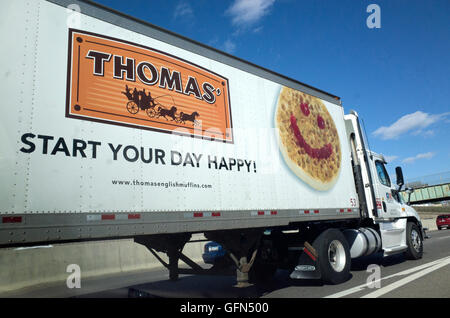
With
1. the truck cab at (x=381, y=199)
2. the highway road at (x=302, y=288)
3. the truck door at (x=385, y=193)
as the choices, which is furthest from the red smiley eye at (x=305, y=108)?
the highway road at (x=302, y=288)

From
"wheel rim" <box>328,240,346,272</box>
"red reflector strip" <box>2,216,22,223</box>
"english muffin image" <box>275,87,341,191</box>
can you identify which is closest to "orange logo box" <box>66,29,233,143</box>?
"red reflector strip" <box>2,216,22,223</box>

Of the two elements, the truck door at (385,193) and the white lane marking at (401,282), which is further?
the truck door at (385,193)

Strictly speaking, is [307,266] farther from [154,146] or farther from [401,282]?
[154,146]

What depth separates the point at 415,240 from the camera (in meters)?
9.88

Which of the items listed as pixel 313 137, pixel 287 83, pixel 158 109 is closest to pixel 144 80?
pixel 158 109

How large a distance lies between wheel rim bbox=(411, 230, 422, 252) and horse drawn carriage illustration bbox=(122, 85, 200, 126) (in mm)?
8456

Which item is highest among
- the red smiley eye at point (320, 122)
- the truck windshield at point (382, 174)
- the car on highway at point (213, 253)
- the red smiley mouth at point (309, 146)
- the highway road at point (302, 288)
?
the red smiley eye at point (320, 122)

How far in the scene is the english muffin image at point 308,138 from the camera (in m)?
6.49

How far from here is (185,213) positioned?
4.44 m

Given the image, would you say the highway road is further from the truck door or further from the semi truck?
the truck door

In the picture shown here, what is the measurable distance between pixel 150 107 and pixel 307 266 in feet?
14.6

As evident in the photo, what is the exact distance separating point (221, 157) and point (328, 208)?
327 cm

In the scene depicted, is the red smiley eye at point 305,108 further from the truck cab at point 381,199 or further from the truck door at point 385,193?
the truck door at point 385,193

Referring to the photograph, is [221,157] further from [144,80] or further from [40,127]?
[40,127]
